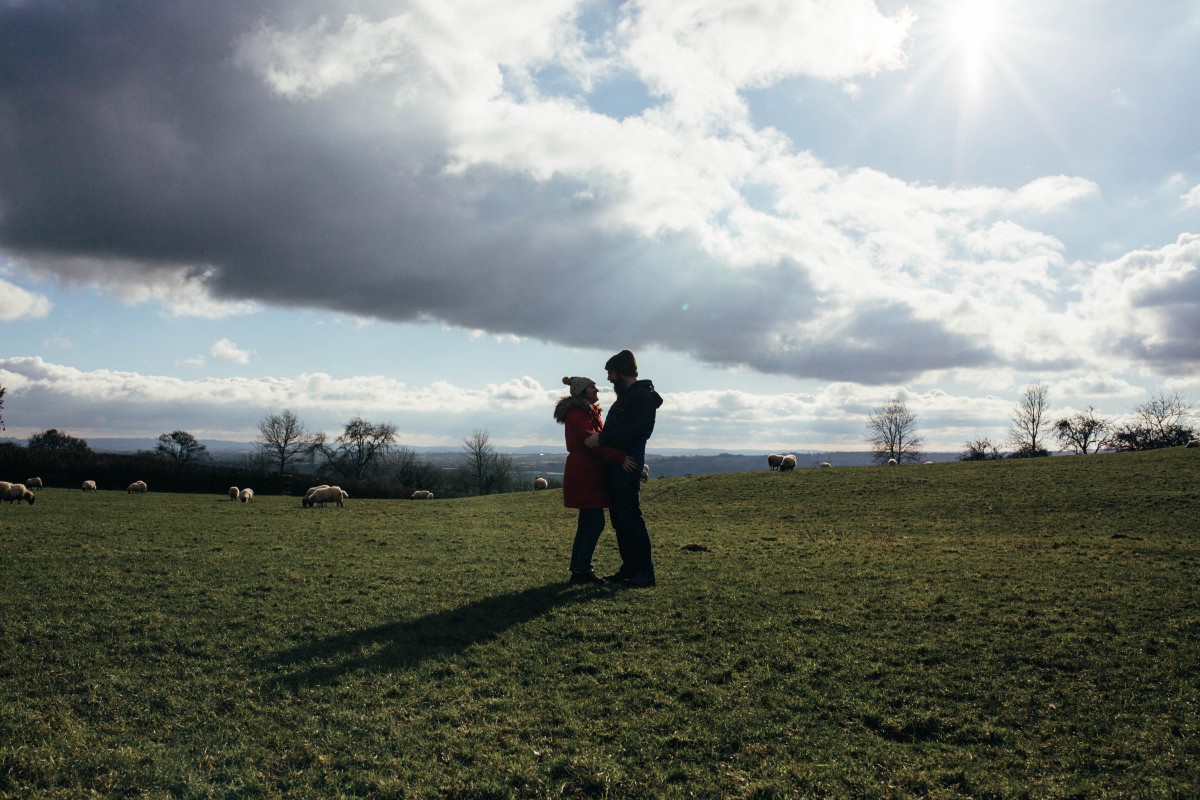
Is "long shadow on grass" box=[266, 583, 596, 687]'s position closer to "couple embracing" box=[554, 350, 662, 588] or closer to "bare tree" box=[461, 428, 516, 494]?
"couple embracing" box=[554, 350, 662, 588]

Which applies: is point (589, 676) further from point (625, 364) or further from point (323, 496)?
point (323, 496)

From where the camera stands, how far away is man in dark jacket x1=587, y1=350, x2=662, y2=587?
9.48 meters

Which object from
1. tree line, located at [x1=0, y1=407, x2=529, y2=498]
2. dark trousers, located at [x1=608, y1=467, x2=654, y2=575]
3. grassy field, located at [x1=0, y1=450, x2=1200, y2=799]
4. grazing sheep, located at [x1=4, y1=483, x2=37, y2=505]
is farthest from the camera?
tree line, located at [x1=0, y1=407, x2=529, y2=498]

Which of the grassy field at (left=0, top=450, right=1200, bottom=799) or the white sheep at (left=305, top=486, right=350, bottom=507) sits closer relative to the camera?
the grassy field at (left=0, top=450, right=1200, bottom=799)

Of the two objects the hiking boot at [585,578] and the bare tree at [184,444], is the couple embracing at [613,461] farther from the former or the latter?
the bare tree at [184,444]

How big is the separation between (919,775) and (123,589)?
9.58 meters

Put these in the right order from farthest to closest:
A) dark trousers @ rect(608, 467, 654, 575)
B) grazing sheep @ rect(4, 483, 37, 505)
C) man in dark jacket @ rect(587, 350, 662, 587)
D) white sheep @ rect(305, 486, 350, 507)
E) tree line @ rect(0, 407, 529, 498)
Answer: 1. tree line @ rect(0, 407, 529, 498)
2. white sheep @ rect(305, 486, 350, 507)
3. grazing sheep @ rect(4, 483, 37, 505)
4. dark trousers @ rect(608, 467, 654, 575)
5. man in dark jacket @ rect(587, 350, 662, 587)

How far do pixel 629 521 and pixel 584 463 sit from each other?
1086 mm

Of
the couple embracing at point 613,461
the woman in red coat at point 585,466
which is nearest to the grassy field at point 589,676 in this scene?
the couple embracing at point 613,461

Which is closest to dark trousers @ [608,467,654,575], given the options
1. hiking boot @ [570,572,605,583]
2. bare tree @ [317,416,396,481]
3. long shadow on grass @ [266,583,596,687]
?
hiking boot @ [570,572,605,583]

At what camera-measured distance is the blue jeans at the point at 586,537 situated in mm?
9688

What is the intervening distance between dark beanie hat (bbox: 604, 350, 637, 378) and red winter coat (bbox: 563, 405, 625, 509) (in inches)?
30.5

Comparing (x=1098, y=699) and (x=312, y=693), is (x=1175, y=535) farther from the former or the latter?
(x=312, y=693)

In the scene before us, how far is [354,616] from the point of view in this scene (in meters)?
8.05
